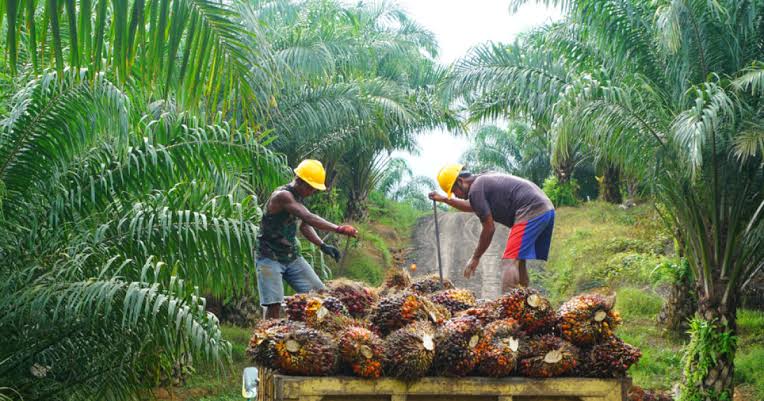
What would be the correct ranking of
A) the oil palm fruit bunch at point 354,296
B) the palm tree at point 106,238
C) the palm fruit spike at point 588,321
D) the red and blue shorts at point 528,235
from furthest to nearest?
the red and blue shorts at point 528,235 → the palm tree at point 106,238 → the oil palm fruit bunch at point 354,296 → the palm fruit spike at point 588,321

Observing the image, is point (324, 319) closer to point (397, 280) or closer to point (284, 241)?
point (397, 280)

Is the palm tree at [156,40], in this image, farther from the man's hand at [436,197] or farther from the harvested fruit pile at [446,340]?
the man's hand at [436,197]

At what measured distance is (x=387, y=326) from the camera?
4.98m

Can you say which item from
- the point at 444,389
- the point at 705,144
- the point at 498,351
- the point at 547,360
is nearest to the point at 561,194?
the point at 705,144

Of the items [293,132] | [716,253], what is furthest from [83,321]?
[293,132]

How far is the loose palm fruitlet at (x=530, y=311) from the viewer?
4.90 m

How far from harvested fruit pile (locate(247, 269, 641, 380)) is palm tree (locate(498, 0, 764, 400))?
174 inches

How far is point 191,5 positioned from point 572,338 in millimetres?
2573

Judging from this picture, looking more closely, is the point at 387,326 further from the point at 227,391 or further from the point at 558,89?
the point at 558,89

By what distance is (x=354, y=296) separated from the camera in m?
5.90

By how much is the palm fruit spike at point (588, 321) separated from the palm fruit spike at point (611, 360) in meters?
0.12

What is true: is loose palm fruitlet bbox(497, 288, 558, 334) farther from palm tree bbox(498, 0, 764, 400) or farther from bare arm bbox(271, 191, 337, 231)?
palm tree bbox(498, 0, 764, 400)

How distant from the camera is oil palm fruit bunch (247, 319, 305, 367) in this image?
4.53m

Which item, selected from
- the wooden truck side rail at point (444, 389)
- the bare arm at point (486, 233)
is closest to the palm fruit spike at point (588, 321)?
the wooden truck side rail at point (444, 389)
